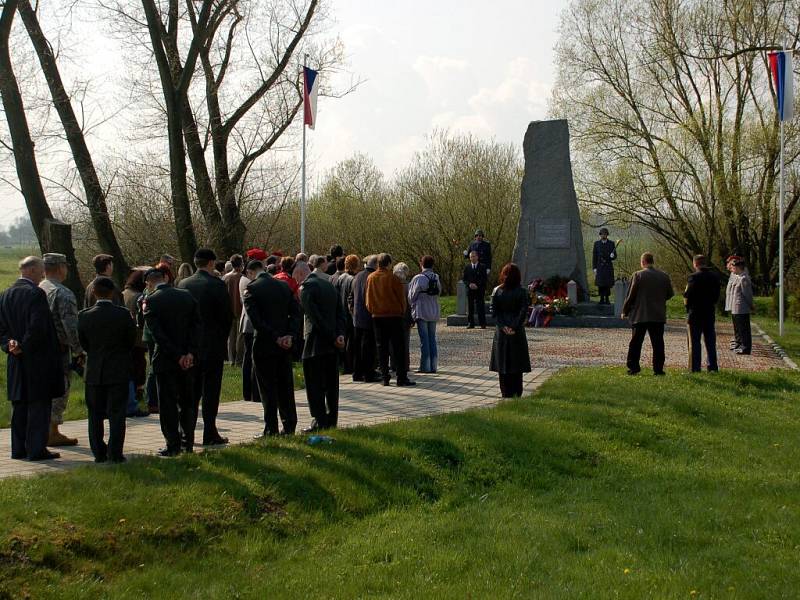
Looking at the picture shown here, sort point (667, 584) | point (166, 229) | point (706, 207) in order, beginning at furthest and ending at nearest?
point (706, 207) → point (166, 229) → point (667, 584)

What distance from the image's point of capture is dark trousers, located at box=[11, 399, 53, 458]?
8602 mm

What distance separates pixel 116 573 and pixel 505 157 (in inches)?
1356

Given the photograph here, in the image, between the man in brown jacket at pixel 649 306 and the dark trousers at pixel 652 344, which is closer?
the man in brown jacket at pixel 649 306

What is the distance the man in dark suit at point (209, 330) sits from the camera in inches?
370

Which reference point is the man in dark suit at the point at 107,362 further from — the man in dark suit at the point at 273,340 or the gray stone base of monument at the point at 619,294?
the gray stone base of monument at the point at 619,294

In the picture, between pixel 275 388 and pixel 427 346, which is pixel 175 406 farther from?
pixel 427 346

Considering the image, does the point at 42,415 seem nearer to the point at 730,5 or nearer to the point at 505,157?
the point at 730,5

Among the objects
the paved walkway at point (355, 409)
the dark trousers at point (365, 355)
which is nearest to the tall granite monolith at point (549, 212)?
the paved walkway at point (355, 409)

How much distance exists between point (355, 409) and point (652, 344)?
5.27m

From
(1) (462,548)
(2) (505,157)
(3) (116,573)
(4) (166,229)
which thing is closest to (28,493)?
(3) (116,573)

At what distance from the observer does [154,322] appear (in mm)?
8492

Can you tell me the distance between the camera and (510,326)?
39.9 feet

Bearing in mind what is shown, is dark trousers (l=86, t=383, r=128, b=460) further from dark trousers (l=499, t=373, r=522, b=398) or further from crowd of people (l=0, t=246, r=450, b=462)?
dark trousers (l=499, t=373, r=522, b=398)

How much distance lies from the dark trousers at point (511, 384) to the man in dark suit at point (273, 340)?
366cm
